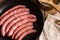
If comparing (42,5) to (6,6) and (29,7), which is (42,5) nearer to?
(29,7)

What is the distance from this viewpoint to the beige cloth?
2.60 ft

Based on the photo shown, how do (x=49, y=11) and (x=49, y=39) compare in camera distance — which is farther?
(x=49, y=11)

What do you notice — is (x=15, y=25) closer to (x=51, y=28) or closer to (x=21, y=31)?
(x=21, y=31)

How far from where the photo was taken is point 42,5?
2.91 ft

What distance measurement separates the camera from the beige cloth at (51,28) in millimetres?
792

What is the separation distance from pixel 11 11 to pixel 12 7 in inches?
0.8

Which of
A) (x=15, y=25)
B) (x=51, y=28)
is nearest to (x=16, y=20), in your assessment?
(x=15, y=25)

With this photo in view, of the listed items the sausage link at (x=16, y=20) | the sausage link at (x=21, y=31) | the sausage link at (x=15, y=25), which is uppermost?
the sausage link at (x=16, y=20)

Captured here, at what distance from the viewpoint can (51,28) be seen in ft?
2.68

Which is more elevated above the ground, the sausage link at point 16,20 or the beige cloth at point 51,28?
the sausage link at point 16,20

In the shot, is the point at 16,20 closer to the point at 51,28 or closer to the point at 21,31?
the point at 21,31

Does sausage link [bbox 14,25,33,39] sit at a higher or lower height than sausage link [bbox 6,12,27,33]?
lower

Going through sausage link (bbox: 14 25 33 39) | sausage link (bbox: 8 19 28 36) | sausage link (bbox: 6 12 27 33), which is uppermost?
sausage link (bbox: 6 12 27 33)

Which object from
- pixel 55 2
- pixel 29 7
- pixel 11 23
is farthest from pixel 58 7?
pixel 11 23
